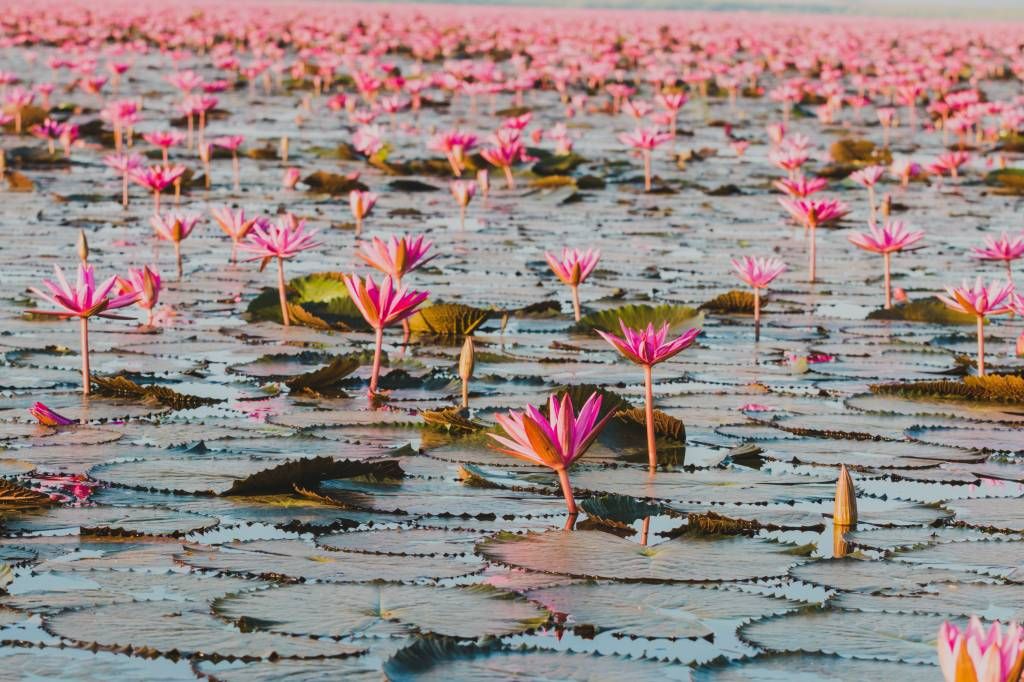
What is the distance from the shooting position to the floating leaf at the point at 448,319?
538 cm

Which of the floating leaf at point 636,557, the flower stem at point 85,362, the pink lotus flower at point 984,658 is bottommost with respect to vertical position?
the floating leaf at point 636,557

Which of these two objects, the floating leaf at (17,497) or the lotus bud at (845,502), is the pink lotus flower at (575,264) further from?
the floating leaf at (17,497)

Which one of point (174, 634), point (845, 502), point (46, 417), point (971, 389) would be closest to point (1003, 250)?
point (971, 389)

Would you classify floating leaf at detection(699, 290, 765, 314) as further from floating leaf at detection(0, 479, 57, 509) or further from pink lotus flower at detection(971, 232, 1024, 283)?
floating leaf at detection(0, 479, 57, 509)

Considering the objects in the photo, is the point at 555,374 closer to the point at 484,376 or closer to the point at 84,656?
the point at 484,376

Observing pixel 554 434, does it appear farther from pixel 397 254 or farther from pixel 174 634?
pixel 397 254

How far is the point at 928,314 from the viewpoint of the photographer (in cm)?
585

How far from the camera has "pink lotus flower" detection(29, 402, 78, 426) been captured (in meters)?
3.86

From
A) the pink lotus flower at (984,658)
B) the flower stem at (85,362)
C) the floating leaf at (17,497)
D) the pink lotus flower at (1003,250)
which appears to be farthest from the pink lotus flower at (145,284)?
the pink lotus flower at (984,658)

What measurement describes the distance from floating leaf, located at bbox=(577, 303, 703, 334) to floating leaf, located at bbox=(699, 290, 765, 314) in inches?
32.8

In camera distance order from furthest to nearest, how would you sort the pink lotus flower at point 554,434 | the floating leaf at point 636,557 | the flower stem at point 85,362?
the flower stem at point 85,362, the pink lotus flower at point 554,434, the floating leaf at point 636,557

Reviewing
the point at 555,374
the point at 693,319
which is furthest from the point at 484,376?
the point at 693,319

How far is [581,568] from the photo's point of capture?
9.25 feet

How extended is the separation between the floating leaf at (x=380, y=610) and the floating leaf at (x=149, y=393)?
65.0 inches
